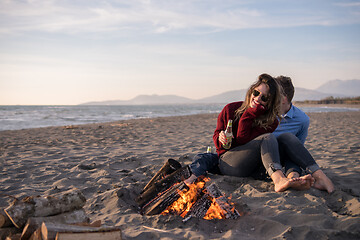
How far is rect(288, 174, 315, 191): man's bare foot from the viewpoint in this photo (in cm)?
308

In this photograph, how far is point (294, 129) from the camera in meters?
4.14

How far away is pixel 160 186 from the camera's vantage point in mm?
3162

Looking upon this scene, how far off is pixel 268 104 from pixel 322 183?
1183 mm

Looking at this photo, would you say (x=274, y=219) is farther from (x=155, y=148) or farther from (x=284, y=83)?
(x=155, y=148)

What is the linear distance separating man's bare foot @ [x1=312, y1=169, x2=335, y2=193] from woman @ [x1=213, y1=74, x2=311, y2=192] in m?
0.43

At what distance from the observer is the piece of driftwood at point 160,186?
124 inches

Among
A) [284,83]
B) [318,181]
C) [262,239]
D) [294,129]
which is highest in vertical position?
[284,83]

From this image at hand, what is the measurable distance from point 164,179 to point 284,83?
7.11 feet

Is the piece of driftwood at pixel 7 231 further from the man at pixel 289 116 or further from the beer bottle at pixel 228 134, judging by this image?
the man at pixel 289 116

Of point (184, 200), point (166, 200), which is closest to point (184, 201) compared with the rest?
point (184, 200)

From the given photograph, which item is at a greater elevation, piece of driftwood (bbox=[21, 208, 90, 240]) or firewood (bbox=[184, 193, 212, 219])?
piece of driftwood (bbox=[21, 208, 90, 240])

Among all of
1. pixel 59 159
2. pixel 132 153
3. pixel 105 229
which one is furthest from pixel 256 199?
pixel 59 159

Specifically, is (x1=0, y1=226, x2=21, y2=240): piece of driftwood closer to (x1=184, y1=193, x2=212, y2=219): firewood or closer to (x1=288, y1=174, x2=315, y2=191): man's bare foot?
(x1=184, y1=193, x2=212, y2=219): firewood

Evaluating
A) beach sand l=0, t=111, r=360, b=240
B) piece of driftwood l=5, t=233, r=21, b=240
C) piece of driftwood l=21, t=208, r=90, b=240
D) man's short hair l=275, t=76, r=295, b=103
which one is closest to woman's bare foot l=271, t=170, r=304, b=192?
beach sand l=0, t=111, r=360, b=240
